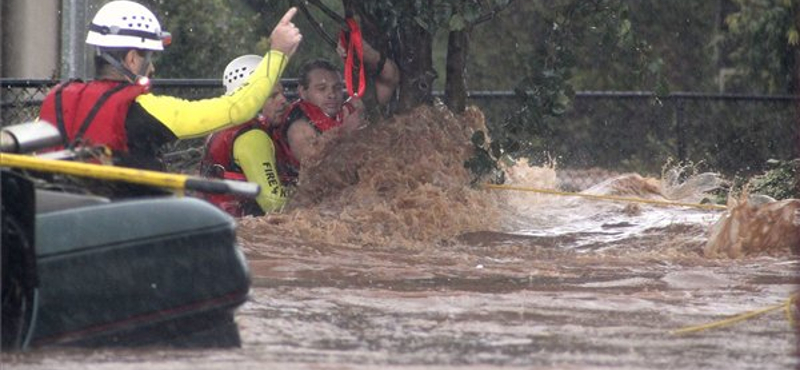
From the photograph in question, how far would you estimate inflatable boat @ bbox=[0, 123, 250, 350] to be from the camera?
239 inches

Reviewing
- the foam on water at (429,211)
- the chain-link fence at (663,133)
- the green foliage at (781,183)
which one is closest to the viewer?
the foam on water at (429,211)

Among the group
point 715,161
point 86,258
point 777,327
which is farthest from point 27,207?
point 715,161

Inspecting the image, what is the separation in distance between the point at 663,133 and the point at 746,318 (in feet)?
27.3

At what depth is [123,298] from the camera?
6.20m

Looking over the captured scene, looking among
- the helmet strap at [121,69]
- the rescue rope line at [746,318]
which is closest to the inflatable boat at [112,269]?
the helmet strap at [121,69]

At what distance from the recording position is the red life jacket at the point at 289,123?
11.2 meters

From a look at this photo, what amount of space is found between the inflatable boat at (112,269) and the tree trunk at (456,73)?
527 centimetres

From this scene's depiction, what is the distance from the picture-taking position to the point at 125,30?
8359 mm

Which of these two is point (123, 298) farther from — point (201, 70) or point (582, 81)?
point (582, 81)

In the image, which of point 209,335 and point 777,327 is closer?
point 209,335

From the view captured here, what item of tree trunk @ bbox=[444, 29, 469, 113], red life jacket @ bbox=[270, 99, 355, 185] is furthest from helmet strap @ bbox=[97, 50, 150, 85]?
tree trunk @ bbox=[444, 29, 469, 113]

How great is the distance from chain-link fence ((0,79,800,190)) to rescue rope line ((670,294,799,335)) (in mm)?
6243

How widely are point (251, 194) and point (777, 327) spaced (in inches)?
104

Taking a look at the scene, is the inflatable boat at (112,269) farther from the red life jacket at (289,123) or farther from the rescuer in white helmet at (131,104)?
the red life jacket at (289,123)
